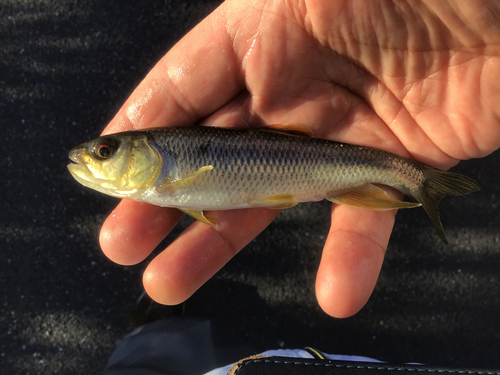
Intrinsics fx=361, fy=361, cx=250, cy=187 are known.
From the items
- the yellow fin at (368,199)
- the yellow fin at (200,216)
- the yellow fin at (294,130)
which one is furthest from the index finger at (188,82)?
the yellow fin at (368,199)

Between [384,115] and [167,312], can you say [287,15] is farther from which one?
[167,312]

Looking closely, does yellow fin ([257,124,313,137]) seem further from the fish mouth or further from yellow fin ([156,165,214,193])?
the fish mouth

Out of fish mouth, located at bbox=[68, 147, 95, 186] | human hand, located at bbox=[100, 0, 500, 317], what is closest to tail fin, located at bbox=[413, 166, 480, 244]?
human hand, located at bbox=[100, 0, 500, 317]

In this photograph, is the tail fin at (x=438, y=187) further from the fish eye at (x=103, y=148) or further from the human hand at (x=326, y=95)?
the fish eye at (x=103, y=148)

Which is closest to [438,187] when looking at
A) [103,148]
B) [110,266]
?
[103,148]

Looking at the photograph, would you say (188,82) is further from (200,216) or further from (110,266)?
(110,266)
